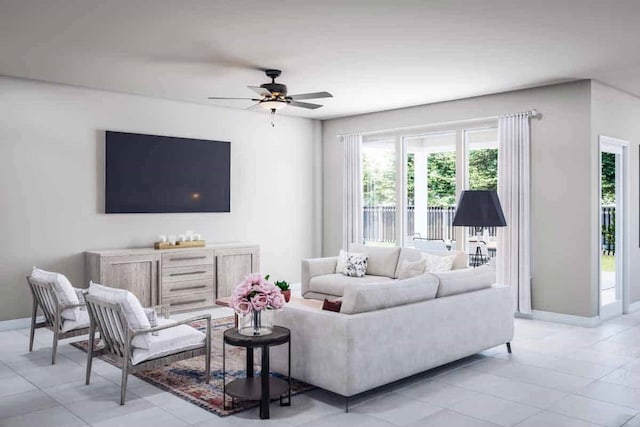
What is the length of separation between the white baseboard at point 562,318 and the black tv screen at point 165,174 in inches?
177

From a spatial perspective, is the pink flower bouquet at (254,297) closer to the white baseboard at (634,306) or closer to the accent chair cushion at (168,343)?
the accent chair cushion at (168,343)

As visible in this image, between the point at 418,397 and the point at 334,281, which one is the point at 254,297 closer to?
the point at 418,397

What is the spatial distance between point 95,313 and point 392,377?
2299mm

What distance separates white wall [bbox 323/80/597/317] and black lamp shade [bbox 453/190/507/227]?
1.64 metres

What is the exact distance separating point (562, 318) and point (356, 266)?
8.46 ft

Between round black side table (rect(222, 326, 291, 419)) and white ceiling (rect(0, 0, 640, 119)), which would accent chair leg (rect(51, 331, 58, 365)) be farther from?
white ceiling (rect(0, 0, 640, 119))

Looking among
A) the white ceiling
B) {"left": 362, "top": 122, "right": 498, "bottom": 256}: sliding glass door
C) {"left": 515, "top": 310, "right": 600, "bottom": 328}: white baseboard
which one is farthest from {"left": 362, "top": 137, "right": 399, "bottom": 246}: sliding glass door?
{"left": 515, "top": 310, "right": 600, "bottom": 328}: white baseboard

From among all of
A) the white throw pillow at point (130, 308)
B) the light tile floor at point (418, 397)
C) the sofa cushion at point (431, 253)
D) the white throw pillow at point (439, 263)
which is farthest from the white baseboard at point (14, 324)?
the white throw pillow at point (439, 263)

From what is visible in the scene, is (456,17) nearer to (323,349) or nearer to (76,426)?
(323,349)

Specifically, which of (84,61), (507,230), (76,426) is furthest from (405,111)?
(76,426)

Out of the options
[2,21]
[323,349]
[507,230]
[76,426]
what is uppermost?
[2,21]

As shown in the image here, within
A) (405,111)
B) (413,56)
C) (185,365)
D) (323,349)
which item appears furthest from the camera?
(405,111)

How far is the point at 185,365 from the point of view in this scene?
4734mm

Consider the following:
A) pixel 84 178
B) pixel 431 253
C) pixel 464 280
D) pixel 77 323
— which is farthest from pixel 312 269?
pixel 77 323
